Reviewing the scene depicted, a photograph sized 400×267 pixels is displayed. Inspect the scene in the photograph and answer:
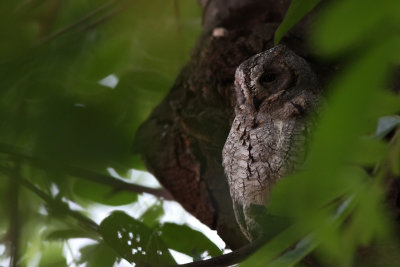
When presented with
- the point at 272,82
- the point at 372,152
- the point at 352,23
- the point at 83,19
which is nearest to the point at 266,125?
the point at 272,82

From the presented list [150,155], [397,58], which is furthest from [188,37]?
[397,58]

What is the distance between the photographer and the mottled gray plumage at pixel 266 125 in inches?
42.4

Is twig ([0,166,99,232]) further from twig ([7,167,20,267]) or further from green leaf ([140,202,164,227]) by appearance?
green leaf ([140,202,164,227])

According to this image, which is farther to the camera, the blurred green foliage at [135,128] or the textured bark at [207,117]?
the textured bark at [207,117]

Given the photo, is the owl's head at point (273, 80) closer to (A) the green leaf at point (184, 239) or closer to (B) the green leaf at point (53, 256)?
(A) the green leaf at point (184, 239)

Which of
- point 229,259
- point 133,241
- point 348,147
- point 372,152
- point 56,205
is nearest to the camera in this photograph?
point 348,147

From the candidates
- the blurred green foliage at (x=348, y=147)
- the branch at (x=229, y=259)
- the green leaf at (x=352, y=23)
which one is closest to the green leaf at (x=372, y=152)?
the blurred green foliage at (x=348, y=147)

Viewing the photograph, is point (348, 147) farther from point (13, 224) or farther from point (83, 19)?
point (83, 19)

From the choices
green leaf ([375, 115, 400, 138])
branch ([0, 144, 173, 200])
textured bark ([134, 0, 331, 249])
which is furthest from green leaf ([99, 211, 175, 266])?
green leaf ([375, 115, 400, 138])

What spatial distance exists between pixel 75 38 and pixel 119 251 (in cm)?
46

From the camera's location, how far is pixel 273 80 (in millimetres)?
1225

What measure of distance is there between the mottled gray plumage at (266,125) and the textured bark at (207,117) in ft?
0.54

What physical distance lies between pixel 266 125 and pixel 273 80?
0.39 feet

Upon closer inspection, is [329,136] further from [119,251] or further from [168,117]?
[168,117]
